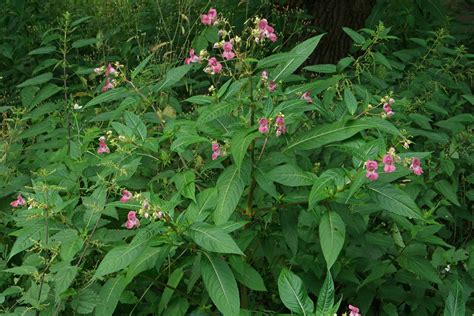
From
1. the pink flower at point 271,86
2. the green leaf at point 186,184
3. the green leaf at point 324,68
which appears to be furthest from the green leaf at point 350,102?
the green leaf at point 324,68

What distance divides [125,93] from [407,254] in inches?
51.9

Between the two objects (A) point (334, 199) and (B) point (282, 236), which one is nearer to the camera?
(A) point (334, 199)

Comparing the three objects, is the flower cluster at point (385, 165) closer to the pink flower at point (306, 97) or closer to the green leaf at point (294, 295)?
the green leaf at point (294, 295)

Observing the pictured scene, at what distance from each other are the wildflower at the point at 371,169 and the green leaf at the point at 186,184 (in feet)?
1.87

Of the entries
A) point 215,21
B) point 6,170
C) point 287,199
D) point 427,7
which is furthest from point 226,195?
point 427,7

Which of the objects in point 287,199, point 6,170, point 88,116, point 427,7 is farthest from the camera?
point 427,7

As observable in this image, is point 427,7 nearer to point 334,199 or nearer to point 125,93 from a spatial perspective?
point 125,93

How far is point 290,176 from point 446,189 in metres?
1.25

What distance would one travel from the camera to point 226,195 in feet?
8.17

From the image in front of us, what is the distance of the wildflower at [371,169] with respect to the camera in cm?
236

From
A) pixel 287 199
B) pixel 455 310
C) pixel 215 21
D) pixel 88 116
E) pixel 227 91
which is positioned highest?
pixel 215 21

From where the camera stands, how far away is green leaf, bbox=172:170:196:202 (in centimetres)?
257

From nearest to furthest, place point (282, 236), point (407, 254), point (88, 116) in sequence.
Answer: point (282, 236) → point (407, 254) → point (88, 116)

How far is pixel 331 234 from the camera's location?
2.40 meters
